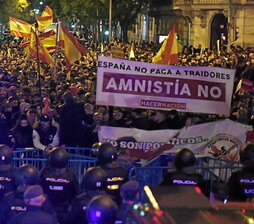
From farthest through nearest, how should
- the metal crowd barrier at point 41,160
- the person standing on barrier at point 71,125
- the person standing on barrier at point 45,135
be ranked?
1. the person standing on barrier at point 71,125
2. the person standing on barrier at point 45,135
3. the metal crowd barrier at point 41,160

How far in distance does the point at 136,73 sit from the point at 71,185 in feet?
16.2

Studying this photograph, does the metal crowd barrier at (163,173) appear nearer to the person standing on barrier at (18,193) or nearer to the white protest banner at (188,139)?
the white protest banner at (188,139)

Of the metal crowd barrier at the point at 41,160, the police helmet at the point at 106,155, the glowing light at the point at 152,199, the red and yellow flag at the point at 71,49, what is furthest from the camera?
the red and yellow flag at the point at 71,49

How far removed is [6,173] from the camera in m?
7.23

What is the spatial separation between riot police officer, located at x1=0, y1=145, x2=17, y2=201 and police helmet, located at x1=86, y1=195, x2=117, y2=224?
225 cm

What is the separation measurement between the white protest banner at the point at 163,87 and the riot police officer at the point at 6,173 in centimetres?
450

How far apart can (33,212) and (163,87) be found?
647cm

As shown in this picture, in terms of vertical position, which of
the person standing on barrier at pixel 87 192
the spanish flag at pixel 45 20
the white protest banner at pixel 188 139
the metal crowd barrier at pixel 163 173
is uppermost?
the spanish flag at pixel 45 20

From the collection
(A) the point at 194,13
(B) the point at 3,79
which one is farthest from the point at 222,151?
(A) the point at 194,13

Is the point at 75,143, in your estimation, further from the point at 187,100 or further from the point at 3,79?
the point at 3,79

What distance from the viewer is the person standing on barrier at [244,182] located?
7.43 m

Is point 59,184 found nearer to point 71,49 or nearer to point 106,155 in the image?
point 106,155

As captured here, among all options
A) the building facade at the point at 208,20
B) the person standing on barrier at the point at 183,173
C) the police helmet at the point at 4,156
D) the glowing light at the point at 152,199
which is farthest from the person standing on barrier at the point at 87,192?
the building facade at the point at 208,20

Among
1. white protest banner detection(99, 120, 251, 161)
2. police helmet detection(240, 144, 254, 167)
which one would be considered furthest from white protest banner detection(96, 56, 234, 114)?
police helmet detection(240, 144, 254, 167)
